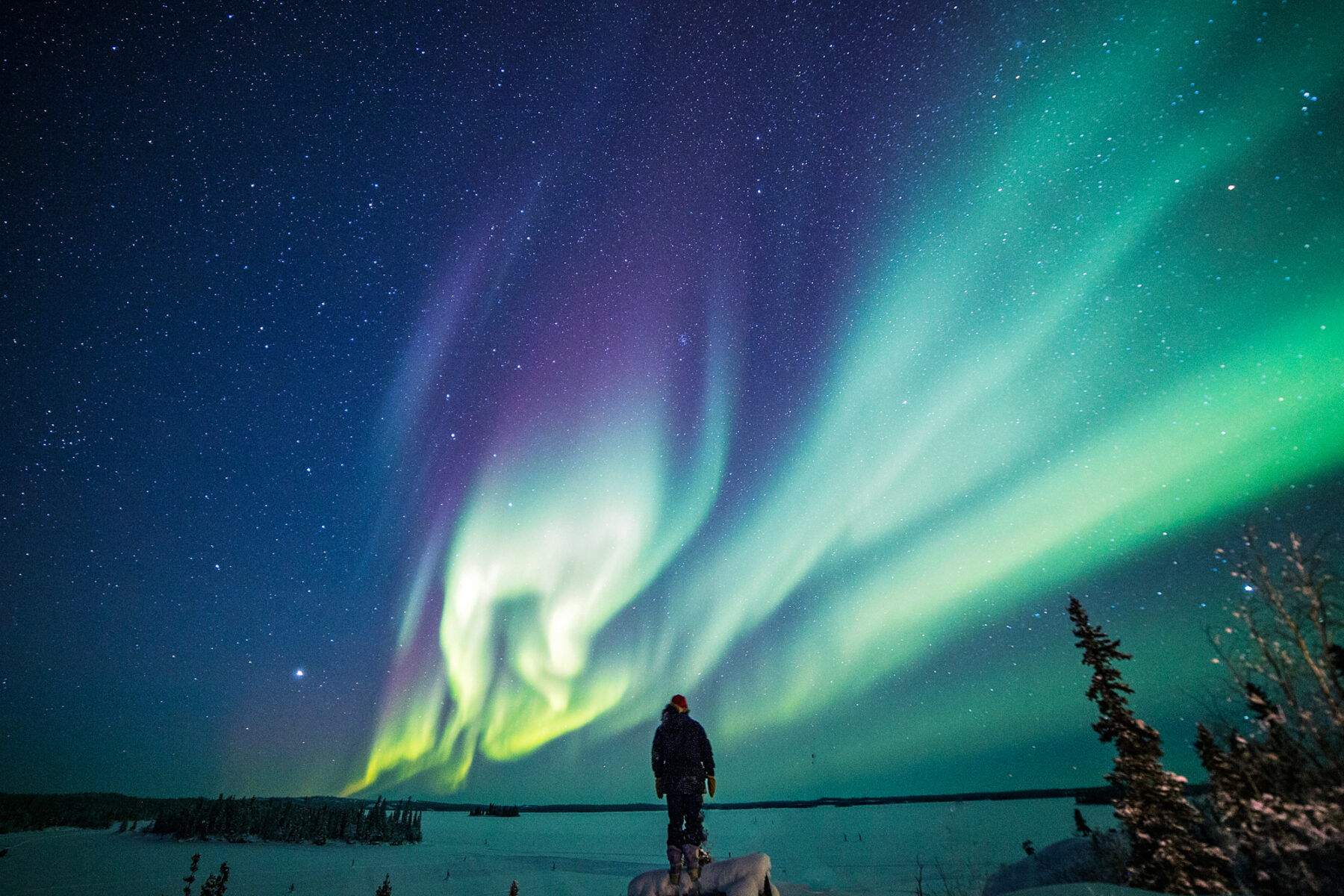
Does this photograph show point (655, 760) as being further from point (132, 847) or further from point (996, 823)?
point (996, 823)

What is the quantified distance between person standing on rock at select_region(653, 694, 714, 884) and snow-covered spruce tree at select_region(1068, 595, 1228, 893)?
1184 centimetres

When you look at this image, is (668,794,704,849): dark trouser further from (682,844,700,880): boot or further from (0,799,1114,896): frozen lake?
(0,799,1114,896): frozen lake

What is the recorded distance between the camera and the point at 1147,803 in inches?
548

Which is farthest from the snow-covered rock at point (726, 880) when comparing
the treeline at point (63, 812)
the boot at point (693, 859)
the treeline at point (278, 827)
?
the treeline at point (63, 812)

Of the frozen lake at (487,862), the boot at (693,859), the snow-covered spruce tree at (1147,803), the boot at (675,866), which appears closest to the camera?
the boot at (675,866)

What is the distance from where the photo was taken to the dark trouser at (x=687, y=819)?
1006 centimetres

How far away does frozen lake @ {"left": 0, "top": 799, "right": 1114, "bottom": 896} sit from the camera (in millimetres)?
40062

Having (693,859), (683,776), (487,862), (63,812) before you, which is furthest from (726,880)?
(63,812)

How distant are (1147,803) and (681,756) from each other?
12.8m

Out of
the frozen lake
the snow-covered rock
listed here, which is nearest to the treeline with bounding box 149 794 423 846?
the frozen lake

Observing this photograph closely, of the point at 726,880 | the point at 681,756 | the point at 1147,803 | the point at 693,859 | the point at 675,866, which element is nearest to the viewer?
the point at 675,866

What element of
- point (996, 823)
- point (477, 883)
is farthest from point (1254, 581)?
point (996, 823)

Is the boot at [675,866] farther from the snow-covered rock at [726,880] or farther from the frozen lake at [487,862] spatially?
the frozen lake at [487,862]

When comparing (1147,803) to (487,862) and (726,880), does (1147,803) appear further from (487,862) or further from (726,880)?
(487,862)
